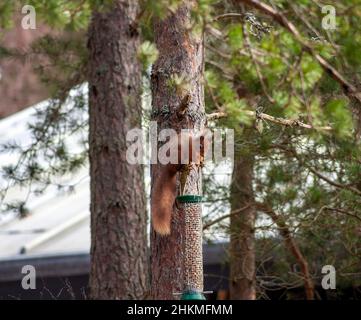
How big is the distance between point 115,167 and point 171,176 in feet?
8.55

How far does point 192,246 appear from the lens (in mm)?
4648

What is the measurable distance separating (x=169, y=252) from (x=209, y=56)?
7.24 feet

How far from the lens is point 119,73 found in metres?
7.15

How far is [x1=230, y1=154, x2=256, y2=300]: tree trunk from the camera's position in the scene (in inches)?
259

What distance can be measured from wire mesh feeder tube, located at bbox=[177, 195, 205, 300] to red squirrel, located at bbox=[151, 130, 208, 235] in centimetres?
11

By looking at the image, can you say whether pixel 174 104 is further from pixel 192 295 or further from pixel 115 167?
pixel 115 167

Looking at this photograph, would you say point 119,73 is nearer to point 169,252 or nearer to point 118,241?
point 118,241

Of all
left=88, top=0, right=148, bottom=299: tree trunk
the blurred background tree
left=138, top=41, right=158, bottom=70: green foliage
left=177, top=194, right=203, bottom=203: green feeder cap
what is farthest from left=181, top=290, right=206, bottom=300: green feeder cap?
left=88, top=0, right=148, bottom=299: tree trunk

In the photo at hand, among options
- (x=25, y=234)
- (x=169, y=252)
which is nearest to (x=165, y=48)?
(x=169, y=252)

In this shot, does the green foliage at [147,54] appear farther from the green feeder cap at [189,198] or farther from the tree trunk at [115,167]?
the tree trunk at [115,167]

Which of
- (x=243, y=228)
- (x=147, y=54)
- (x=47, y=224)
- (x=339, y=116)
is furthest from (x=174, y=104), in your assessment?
(x=47, y=224)

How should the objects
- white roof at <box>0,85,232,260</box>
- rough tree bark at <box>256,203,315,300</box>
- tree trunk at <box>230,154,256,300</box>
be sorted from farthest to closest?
white roof at <box>0,85,232,260</box> → tree trunk at <box>230,154,256,300</box> → rough tree bark at <box>256,203,315,300</box>

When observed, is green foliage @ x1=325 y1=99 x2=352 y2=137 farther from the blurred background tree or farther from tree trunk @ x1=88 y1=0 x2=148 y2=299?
tree trunk @ x1=88 y1=0 x2=148 y2=299
